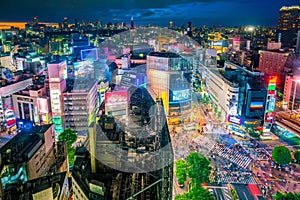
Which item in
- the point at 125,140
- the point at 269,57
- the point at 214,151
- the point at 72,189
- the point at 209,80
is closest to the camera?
the point at 125,140

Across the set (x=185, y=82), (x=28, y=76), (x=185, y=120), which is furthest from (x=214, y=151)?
(x=28, y=76)

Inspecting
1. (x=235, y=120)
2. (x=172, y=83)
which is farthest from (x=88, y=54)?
(x=235, y=120)

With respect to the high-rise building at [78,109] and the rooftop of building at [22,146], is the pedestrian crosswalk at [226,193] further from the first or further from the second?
the high-rise building at [78,109]

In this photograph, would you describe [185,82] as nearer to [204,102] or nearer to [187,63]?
[187,63]

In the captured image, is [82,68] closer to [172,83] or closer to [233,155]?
[172,83]

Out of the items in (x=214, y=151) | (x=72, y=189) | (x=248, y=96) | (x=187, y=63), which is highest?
(x=187, y=63)
